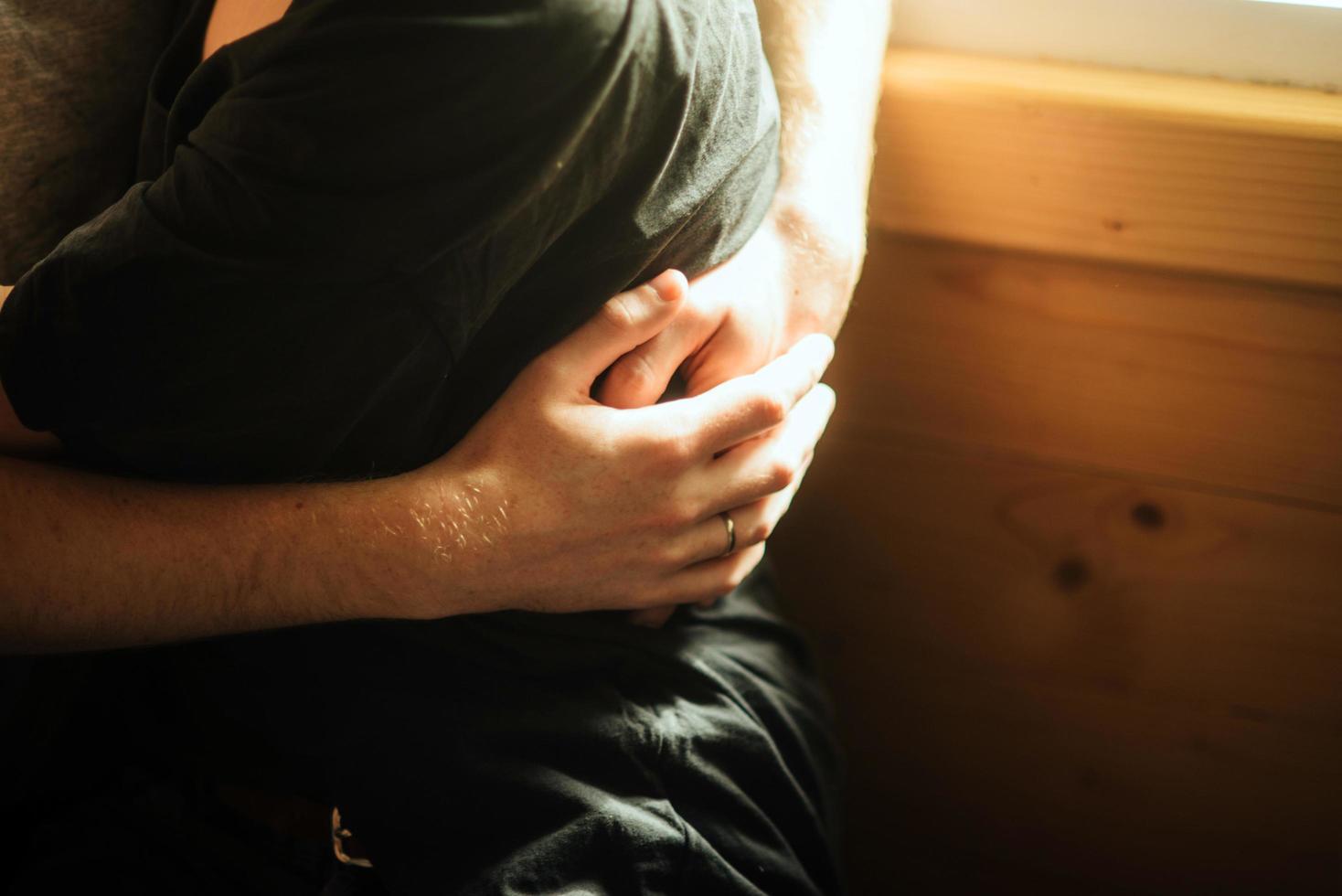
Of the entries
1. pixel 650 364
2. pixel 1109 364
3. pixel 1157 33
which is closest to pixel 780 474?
pixel 650 364

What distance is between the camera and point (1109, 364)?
0.81 metres

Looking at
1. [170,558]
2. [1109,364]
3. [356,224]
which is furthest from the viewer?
[1109,364]

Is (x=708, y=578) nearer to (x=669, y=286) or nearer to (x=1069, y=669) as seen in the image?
(x=669, y=286)

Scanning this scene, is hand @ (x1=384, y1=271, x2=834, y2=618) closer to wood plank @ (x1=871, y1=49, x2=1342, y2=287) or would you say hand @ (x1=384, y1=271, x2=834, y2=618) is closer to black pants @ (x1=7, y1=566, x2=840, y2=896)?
black pants @ (x1=7, y1=566, x2=840, y2=896)

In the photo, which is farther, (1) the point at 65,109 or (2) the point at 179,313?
(1) the point at 65,109

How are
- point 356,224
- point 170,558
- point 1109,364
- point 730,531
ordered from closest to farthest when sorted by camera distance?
1. point 356,224
2. point 170,558
3. point 730,531
4. point 1109,364

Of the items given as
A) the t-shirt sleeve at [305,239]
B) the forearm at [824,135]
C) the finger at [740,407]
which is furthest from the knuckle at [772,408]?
the t-shirt sleeve at [305,239]

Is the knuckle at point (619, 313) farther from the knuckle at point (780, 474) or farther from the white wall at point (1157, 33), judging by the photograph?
the white wall at point (1157, 33)

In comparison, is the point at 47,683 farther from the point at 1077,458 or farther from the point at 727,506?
the point at 1077,458

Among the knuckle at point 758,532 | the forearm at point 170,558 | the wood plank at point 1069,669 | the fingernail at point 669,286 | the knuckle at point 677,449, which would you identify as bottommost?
the wood plank at point 1069,669

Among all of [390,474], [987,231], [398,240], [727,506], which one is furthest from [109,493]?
[987,231]

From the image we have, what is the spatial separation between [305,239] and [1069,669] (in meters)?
0.77

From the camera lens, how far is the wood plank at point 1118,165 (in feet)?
2.27

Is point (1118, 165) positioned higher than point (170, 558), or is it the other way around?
point (1118, 165)
